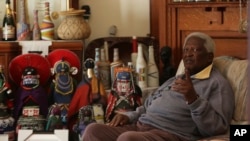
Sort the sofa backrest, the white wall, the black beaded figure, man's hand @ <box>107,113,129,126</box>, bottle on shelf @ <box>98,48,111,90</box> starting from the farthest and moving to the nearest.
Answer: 1. the white wall
2. bottle on shelf @ <box>98,48,111,90</box>
3. the black beaded figure
4. man's hand @ <box>107,113,129,126</box>
5. the sofa backrest

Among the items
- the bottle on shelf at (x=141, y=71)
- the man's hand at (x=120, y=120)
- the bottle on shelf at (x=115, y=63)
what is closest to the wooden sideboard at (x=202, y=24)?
the bottle on shelf at (x=141, y=71)

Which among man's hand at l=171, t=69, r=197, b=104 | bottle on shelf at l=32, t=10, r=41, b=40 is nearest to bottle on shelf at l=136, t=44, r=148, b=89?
bottle on shelf at l=32, t=10, r=41, b=40

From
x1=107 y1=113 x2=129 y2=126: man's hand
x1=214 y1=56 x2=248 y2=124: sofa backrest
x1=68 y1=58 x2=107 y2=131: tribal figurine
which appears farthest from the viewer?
x1=68 y1=58 x2=107 y2=131: tribal figurine

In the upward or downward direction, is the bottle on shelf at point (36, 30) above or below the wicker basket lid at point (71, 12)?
below

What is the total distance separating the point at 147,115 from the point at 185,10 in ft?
3.38

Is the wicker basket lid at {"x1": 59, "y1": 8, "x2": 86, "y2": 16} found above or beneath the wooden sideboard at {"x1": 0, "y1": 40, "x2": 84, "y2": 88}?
above

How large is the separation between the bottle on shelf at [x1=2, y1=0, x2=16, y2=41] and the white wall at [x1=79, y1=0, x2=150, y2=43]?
0.58 meters

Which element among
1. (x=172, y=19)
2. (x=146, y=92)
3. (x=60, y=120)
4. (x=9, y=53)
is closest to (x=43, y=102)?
(x=60, y=120)

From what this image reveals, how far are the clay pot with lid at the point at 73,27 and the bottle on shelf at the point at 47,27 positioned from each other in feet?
0.21

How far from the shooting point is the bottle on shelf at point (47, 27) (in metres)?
3.44

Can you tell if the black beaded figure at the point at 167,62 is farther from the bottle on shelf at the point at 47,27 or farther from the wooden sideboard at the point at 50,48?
the bottle on shelf at the point at 47,27

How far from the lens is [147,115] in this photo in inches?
103

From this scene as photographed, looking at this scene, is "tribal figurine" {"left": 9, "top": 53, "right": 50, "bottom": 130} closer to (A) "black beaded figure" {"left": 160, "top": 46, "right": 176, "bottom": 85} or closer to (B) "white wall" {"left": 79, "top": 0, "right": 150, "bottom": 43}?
(B) "white wall" {"left": 79, "top": 0, "right": 150, "bottom": 43}

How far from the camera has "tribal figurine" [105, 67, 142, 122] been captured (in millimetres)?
2980
